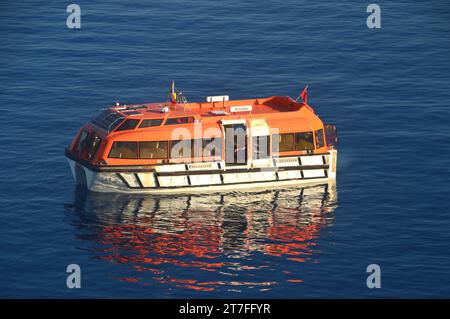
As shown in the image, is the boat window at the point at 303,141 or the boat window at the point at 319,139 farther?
the boat window at the point at 319,139

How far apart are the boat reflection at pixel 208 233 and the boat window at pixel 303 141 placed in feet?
8.38

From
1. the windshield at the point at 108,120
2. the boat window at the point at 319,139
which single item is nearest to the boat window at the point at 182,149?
the windshield at the point at 108,120

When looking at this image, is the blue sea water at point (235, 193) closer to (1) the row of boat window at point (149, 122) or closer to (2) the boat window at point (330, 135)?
(2) the boat window at point (330, 135)

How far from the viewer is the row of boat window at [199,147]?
6369 cm

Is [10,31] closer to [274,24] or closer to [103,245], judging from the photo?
[274,24]

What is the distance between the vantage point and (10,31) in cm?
9388

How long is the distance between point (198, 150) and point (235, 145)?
2.32 metres

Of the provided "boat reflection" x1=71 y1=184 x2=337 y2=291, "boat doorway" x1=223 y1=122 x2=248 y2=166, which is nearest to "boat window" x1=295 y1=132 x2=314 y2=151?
"boat reflection" x1=71 y1=184 x2=337 y2=291

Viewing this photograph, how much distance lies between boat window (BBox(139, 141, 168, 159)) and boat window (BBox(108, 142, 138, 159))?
36cm

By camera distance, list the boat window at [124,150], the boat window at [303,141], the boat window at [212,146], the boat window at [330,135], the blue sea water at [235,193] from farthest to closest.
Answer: the boat window at [330,135] → the boat window at [303,141] → the boat window at [212,146] → the boat window at [124,150] → the blue sea water at [235,193]

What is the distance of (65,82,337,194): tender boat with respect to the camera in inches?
2509

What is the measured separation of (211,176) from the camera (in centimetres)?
6469
